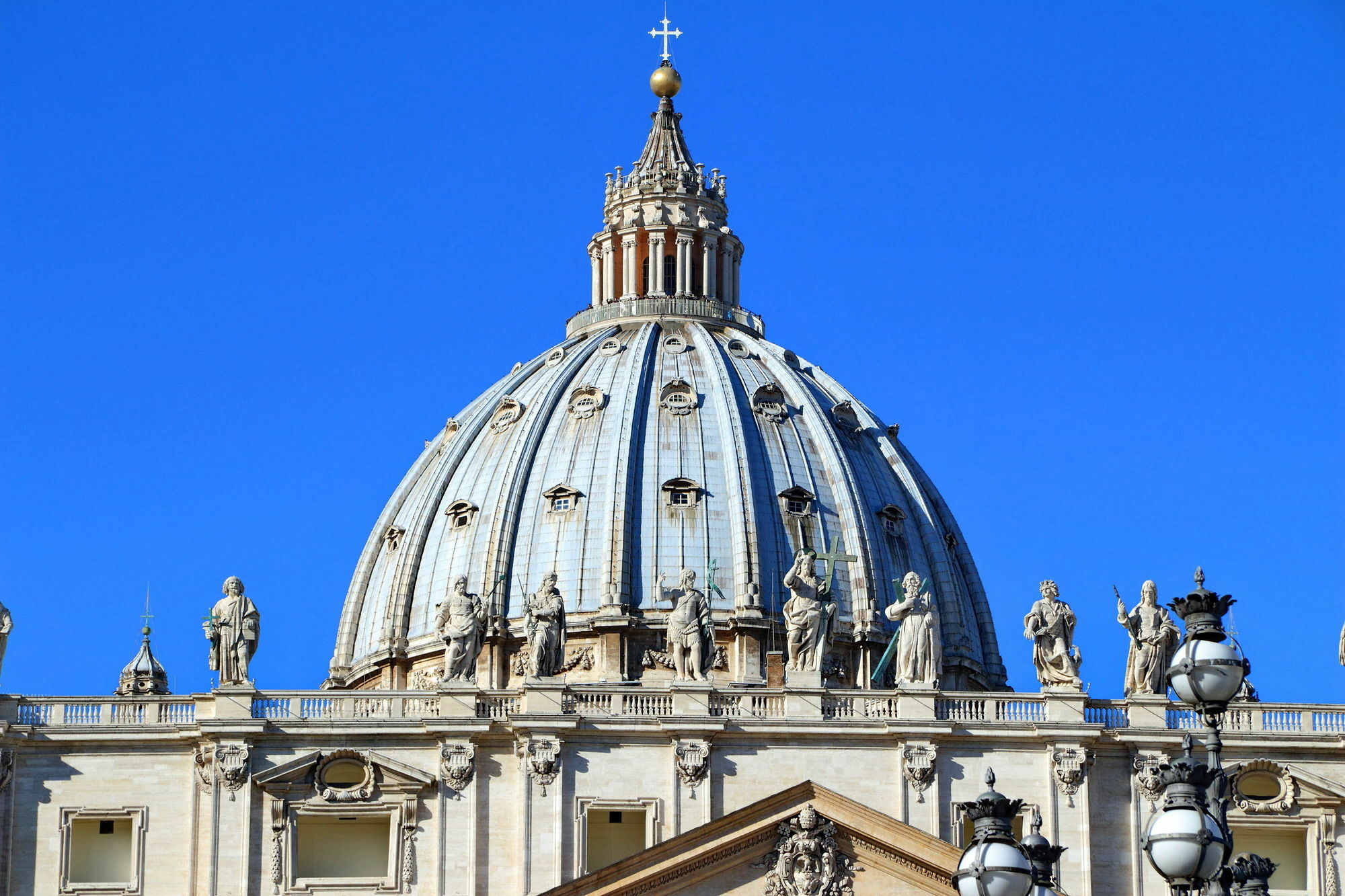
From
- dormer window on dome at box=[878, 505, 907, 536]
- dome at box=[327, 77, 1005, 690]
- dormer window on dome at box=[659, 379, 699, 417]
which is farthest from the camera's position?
dormer window on dome at box=[659, 379, 699, 417]

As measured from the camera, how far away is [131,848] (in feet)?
252

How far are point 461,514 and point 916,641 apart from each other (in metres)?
56.1

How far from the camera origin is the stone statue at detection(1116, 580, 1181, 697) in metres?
78.7

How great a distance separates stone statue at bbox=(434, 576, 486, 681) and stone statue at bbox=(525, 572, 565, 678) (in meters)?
1.40

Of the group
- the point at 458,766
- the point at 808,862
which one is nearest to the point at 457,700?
the point at 458,766

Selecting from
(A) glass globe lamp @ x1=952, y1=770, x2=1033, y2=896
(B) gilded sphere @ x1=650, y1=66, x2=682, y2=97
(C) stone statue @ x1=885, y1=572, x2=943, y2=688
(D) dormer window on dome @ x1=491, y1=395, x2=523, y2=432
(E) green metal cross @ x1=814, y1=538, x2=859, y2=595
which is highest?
(B) gilded sphere @ x1=650, y1=66, x2=682, y2=97

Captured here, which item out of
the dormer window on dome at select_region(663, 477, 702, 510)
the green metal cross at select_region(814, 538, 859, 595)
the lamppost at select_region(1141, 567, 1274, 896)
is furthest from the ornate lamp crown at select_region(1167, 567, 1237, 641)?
the dormer window on dome at select_region(663, 477, 702, 510)

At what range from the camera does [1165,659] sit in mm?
79250

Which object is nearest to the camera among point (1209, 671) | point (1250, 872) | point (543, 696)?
Answer: point (1209, 671)

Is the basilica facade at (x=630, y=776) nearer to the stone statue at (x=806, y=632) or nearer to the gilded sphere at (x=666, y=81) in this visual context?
the stone statue at (x=806, y=632)

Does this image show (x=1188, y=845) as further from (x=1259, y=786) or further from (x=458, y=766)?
(x=1259, y=786)

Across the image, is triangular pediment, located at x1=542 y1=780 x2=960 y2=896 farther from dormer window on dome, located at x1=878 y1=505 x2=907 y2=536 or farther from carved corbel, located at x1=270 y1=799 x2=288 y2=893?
dormer window on dome, located at x1=878 y1=505 x2=907 y2=536

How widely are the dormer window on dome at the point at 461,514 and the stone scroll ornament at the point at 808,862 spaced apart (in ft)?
196

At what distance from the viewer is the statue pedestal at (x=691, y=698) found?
77250mm
